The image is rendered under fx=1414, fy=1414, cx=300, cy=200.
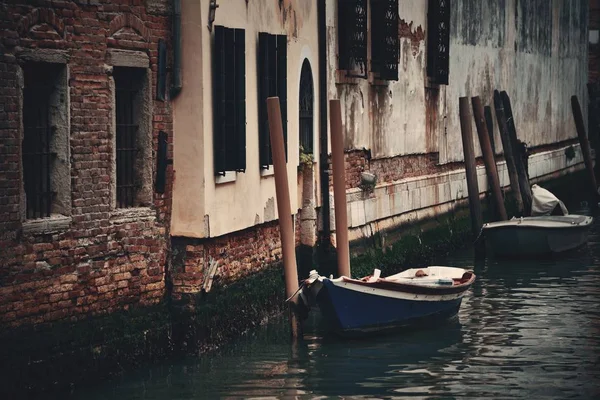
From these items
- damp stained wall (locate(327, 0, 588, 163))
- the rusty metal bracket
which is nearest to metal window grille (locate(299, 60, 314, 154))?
damp stained wall (locate(327, 0, 588, 163))

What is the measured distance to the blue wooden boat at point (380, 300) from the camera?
1151 centimetres

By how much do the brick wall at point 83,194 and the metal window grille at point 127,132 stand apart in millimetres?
145

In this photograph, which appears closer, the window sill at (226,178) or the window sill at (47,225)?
the window sill at (47,225)

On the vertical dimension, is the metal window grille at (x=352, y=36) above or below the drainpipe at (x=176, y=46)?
above

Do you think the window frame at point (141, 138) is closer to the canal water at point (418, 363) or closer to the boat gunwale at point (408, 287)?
the canal water at point (418, 363)

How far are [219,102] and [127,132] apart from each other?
0.98 meters

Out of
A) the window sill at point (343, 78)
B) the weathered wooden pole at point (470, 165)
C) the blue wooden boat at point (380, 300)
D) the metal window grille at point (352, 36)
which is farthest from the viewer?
the weathered wooden pole at point (470, 165)

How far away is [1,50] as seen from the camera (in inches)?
344

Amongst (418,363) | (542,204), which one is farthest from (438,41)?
(418,363)

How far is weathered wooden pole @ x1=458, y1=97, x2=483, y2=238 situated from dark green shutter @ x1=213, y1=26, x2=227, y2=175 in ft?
24.2

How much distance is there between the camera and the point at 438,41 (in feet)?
64.1

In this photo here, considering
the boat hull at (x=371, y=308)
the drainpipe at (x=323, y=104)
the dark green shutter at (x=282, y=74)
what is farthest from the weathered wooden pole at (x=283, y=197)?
the drainpipe at (x=323, y=104)

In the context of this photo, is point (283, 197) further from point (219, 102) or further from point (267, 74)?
point (267, 74)

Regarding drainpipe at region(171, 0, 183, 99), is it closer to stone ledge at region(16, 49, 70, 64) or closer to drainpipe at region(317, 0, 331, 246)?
stone ledge at region(16, 49, 70, 64)
